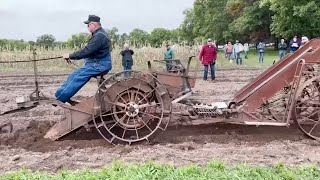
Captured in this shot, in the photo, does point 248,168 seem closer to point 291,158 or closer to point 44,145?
point 291,158

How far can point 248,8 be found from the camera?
57.9 m

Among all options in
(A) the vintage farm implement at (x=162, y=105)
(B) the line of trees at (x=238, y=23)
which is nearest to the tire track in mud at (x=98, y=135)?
(A) the vintage farm implement at (x=162, y=105)

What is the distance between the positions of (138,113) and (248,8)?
5178 cm

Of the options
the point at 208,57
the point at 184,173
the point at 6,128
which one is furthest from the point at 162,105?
the point at 208,57

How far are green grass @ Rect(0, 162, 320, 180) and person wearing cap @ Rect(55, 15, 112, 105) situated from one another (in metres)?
2.16

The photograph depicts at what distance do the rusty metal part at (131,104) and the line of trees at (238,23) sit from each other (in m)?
5.45

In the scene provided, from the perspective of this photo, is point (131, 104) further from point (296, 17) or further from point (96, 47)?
point (296, 17)

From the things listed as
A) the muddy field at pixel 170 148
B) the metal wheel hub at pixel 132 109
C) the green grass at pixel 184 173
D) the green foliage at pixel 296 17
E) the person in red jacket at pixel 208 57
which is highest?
the green foliage at pixel 296 17

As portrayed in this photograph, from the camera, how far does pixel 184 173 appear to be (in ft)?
19.4

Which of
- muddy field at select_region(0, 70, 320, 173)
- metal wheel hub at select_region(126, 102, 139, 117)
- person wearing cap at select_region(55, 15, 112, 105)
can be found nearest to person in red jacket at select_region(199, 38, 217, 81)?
muddy field at select_region(0, 70, 320, 173)

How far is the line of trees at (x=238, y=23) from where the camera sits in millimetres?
38719

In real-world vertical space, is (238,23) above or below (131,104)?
above

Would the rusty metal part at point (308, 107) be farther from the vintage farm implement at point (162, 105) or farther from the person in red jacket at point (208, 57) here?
the person in red jacket at point (208, 57)

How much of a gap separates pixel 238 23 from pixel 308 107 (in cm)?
5233
